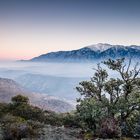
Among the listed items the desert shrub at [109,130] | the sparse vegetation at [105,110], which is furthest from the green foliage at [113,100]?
the desert shrub at [109,130]

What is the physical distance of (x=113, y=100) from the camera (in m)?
32.2

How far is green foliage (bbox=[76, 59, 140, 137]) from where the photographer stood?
28.0 m

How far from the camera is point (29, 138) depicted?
21.2m

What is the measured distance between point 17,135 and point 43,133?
2534mm

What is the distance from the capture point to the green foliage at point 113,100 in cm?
2803

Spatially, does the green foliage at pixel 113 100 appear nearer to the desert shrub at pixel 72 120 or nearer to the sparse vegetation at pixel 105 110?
the sparse vegetation at pixel 105 110

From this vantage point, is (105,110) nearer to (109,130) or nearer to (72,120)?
(109,130)

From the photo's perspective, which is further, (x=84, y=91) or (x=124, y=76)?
(x=84, y=91)

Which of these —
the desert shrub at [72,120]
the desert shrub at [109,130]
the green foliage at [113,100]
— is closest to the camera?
the desert shrub at [109,130]

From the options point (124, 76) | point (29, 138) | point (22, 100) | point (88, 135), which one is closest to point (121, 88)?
point (124, 76)

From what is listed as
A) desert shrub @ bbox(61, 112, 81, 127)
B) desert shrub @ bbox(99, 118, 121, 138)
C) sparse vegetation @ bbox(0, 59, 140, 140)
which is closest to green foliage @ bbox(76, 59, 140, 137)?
sparse vegetation @ bbox(0, 59, 140, 140)

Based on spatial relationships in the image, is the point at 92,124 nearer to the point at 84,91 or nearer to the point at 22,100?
the point at 84,91

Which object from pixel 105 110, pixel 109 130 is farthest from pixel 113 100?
pixel 109 130

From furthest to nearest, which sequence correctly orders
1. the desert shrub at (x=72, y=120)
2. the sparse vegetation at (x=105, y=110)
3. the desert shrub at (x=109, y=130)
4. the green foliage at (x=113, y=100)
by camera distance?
the desert shrub at (x=72, y=120), the green foliage at (x=113, y=100), the sparse vegetation at (x=105, y=110), the desert shrub at (x=109, y=130)
